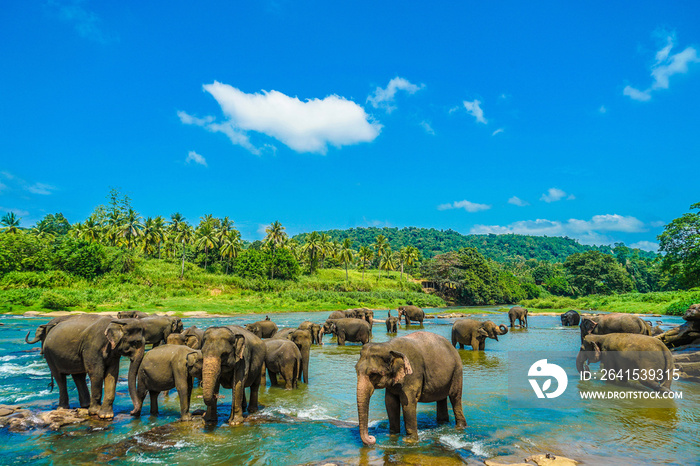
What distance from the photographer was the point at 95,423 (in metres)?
9.30

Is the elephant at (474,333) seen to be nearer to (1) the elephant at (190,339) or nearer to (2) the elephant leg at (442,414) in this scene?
(2) the elephant leg at (442,414)

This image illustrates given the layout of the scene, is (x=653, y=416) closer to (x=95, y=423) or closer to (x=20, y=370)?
(x=95, y=423)

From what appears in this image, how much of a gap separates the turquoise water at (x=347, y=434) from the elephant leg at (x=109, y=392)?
23cm

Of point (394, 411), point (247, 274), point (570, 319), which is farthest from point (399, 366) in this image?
point (247, 274)

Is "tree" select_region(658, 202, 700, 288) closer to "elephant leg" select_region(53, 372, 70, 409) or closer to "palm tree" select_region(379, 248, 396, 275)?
"elephant leg" select_region(53, 372, 70, 409)

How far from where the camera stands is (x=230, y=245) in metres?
91.3

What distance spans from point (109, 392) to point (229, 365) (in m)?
3.37

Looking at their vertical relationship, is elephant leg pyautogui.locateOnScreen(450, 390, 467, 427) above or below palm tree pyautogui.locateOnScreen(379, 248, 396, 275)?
below

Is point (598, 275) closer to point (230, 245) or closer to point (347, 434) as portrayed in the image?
point (230, 245)

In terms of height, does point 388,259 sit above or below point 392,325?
above

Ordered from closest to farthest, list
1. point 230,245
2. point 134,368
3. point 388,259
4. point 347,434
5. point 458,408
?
point 458,408, point 347,434, point 134,368, point 230,245, point 388,259

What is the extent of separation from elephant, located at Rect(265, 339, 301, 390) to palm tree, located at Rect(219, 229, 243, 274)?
268ft

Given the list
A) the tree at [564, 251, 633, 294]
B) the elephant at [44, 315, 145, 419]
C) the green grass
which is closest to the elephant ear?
the elephant at [44, 315, 145, 419]

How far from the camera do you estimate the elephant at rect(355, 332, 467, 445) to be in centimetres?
738
